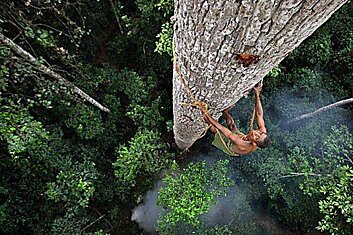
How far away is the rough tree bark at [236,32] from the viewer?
2.82ft

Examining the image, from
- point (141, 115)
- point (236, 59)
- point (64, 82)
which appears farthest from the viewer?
point (141, 115)

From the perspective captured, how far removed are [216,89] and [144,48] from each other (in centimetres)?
323

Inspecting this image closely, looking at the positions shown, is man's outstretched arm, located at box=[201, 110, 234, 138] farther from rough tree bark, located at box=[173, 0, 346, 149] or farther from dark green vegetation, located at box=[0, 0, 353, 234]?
dark green vegetation, located at box=[0, 0, 353, 234]

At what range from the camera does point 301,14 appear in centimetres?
87

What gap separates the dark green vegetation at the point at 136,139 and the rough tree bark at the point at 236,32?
215 centimetres

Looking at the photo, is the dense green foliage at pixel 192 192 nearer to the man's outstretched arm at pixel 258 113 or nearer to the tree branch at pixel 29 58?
the tree branch at pixel 29 58

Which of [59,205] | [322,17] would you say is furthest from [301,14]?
[59,205]

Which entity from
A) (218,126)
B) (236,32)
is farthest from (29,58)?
(236,32)

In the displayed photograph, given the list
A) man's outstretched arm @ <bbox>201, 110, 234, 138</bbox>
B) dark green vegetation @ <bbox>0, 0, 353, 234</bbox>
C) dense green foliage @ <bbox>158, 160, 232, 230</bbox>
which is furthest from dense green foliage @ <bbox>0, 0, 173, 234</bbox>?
man's outstretched arm @ <bbox>201, 110, 234, 138</bbox>

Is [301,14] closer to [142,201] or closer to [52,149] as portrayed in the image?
[52,149]

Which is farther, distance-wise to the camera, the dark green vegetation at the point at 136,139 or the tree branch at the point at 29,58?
the dark green vegetation at the point at 136,139

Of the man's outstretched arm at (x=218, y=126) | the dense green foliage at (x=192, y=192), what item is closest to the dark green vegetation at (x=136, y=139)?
the dense green foliage at (x=192, y=192)

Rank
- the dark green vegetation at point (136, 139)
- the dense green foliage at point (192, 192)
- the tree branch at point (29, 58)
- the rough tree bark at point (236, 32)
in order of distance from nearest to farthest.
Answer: the rough tree bark at point (236, 32) → the tree branch at point (29, 58) → the dense green foliage at point (192, 192) → the dark green vegetation at point (136, 139)

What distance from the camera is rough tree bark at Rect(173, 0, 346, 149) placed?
0.86 metres
